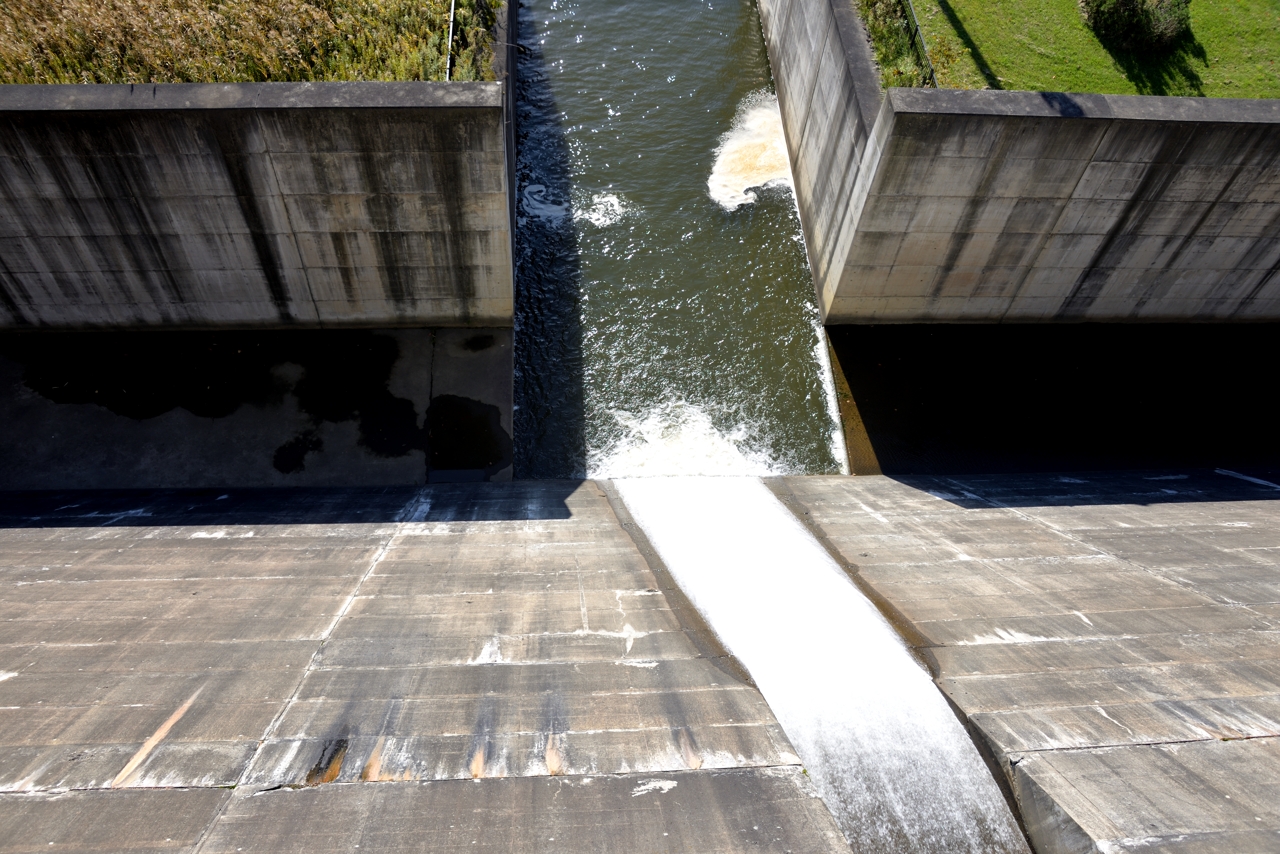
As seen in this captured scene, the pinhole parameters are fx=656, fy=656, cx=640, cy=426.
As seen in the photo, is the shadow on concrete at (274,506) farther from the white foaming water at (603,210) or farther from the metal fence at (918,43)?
the metal fence at (918,43)

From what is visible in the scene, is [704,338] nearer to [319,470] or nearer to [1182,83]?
[319,470]

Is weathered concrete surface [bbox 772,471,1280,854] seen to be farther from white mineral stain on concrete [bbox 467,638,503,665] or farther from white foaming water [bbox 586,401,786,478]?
white mineral stain on concrete [bbox 467,638,503,665]

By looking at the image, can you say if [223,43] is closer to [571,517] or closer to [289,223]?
[289,223]

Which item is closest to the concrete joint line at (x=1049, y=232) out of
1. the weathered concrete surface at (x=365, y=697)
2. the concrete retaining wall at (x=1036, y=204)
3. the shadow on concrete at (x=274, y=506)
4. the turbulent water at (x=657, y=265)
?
the concrete retaining wall at (x=1036, y=204)

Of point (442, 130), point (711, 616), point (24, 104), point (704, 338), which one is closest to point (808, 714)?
point (711, 616)

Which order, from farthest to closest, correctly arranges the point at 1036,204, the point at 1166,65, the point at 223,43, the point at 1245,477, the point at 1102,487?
the point at 1166,65, the point at 1245,477, the point at 1102,487, the point at 1036,204, the point at 223,43

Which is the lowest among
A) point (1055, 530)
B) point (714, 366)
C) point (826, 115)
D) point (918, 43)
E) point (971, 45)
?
point (1055, 530)

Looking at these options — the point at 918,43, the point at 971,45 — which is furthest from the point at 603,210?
the point at 971,45
